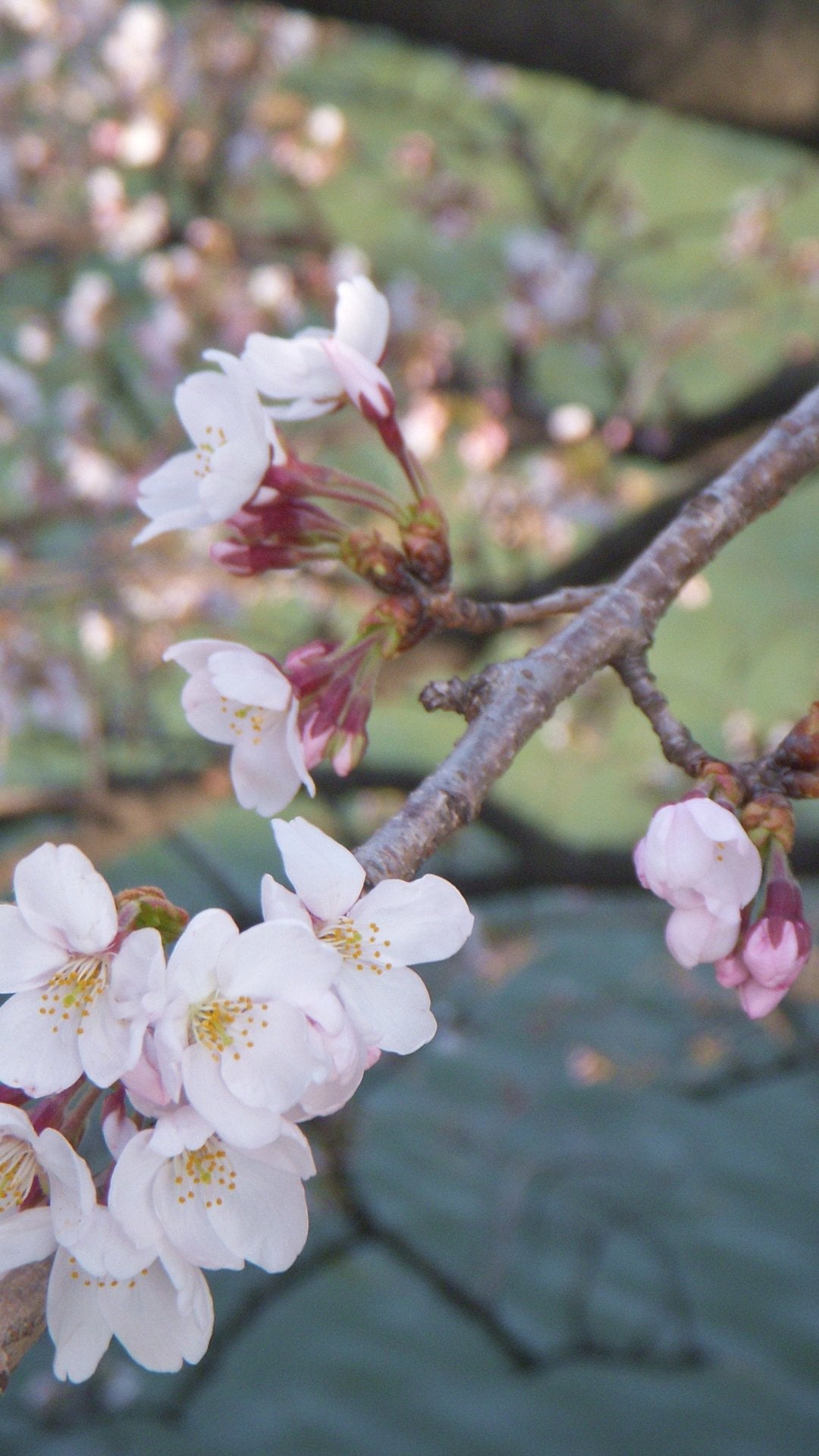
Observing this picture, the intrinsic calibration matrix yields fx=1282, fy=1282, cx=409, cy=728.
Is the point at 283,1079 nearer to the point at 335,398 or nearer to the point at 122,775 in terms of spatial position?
the point at 335,398

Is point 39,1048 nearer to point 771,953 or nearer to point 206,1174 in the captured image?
point 206,1174

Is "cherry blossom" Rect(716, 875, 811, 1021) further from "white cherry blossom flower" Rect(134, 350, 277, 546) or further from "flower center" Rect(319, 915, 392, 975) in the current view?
"white cherry blossom flower" Rect(134, 350, 277, 546)

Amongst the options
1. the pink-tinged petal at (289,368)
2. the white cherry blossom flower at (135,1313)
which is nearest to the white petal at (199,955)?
the white cherry blossom flower at (135,1313)

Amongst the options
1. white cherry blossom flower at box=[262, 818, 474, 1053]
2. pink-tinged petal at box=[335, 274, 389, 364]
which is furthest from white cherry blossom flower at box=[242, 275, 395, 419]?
white cherry blossom flower at box=[262, 818, 474, 1053]

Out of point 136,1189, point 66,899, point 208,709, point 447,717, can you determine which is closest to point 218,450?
point 208,709

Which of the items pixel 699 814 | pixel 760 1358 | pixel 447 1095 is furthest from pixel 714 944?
pixel 447 1095

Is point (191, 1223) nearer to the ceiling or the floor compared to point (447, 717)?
nearer to the ceiling
